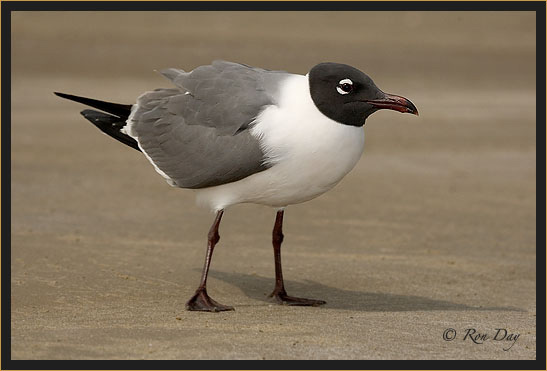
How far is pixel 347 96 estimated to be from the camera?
6.56m

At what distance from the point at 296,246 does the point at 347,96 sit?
9.01 ft

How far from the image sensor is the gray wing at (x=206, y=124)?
6.59 m

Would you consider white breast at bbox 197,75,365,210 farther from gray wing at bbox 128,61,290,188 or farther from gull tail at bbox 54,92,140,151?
gull tail at bbox 54,92,140,151

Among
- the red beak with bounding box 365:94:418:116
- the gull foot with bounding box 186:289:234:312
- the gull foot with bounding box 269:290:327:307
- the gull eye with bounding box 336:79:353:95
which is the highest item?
the gull eye with bounding box 336:79:353:95

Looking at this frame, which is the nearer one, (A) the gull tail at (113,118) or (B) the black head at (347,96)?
(B) the black head at (347,96)

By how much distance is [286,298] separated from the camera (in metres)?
7.20

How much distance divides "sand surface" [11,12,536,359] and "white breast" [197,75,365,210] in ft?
2.95

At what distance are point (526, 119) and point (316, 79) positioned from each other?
10.5 m

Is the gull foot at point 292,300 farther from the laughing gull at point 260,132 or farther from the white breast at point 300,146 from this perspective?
the white breast at point 300,146

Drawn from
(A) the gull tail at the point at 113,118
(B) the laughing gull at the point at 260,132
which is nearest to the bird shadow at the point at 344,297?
(B) the laughing gull at the point at 260,132

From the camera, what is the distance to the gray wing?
6594 millimetres

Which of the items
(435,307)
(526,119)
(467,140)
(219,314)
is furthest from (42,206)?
(526,119)

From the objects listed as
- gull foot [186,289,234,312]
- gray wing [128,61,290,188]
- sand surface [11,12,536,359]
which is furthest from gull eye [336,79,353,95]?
gull foot [186,289,234,312]

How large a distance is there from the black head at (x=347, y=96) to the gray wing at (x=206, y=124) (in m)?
0.33
